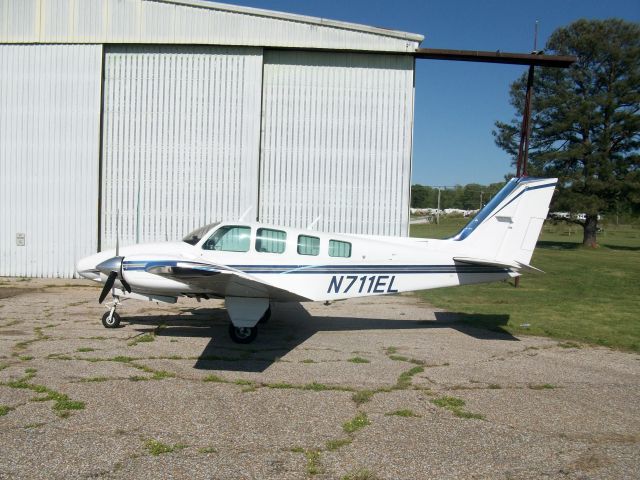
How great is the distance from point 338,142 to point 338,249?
7.43m

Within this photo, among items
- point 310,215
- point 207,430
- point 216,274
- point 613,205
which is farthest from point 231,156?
point 613,205

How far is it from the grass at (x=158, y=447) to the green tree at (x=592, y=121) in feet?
115

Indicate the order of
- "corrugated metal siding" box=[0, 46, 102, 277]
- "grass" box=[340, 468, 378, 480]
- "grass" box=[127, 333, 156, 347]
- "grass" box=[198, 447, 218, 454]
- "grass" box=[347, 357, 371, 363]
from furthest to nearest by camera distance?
1. "corrugated metal siding" box=[0, 46, 102, 277]
2. "grass" box=[127, 333, 156, 347]
3. "grass" box=[347, 357, 371, 363]
4. "grass" box=[198, 447, 218, 454]
5. "grass" box=[340, 468, 378, 480]

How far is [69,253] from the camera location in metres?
16.1

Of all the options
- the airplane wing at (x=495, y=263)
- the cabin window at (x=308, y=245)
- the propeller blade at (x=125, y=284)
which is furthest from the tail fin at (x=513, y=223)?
the propeller blade at (x=125, y=284)

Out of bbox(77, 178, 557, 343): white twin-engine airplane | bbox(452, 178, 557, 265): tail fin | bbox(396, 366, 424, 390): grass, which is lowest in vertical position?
bbox(396, 366, 424, 390): grass

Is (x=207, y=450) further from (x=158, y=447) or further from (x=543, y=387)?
(x=543, y=387)

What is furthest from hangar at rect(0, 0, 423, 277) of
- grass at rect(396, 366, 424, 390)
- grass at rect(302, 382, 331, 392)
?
grass at rect(302, 382, 331, 392)

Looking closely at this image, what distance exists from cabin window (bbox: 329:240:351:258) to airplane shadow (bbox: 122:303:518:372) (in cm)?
164

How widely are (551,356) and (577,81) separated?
34.5 m

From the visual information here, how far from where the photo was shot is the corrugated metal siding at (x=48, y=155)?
16109mm

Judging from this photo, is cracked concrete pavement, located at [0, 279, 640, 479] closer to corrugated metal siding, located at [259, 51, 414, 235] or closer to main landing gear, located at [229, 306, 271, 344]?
main landing gear, located at [229, 306, 271, 344]

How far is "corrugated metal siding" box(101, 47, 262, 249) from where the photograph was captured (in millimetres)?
15977

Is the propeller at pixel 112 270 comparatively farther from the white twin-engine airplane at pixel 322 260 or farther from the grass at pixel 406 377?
the grass at pixel 406 377
